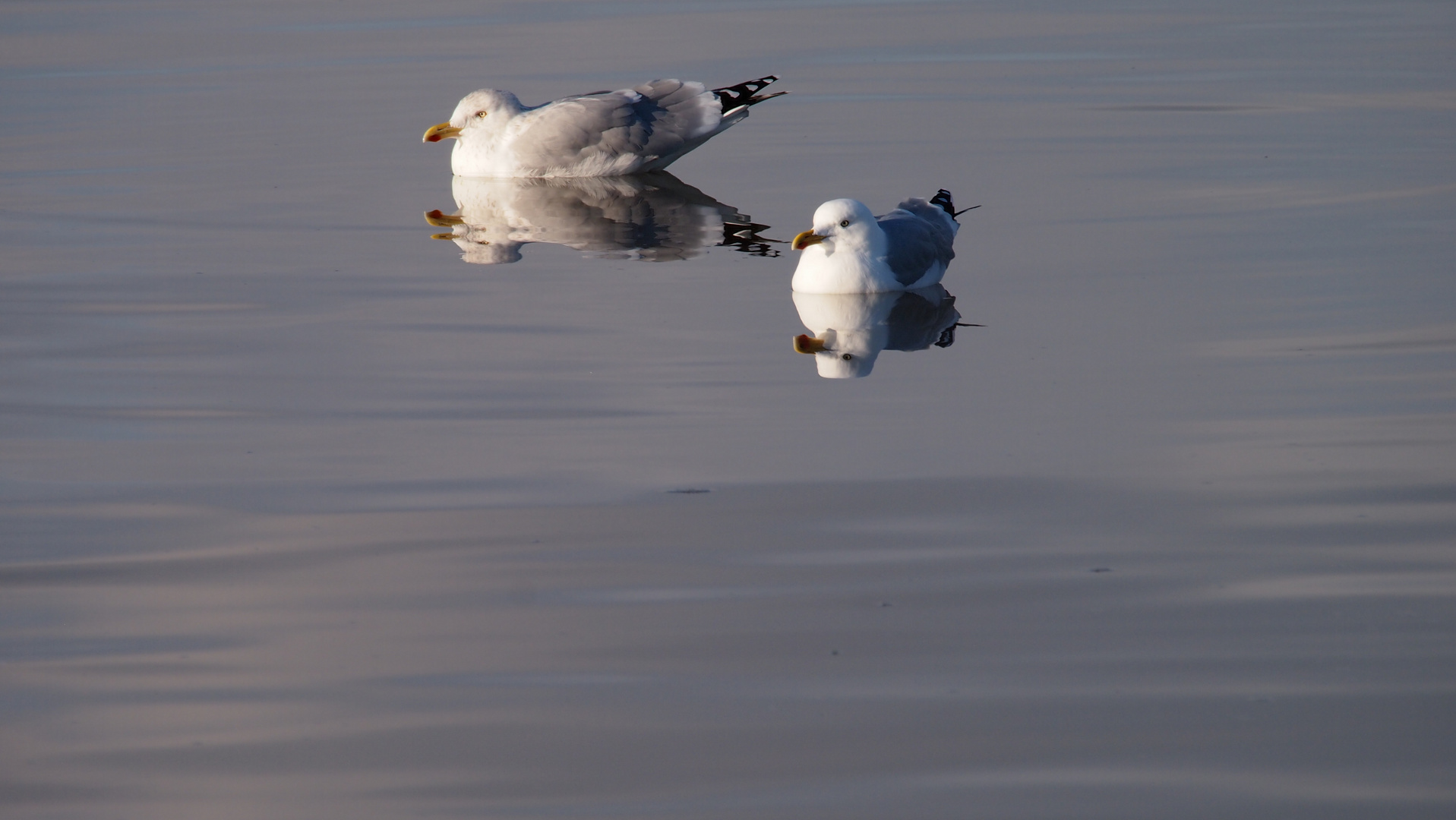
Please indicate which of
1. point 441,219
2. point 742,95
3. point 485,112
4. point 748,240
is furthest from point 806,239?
point 485,112

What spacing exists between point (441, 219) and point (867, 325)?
4169 millimetres

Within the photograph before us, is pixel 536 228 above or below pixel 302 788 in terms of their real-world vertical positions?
above

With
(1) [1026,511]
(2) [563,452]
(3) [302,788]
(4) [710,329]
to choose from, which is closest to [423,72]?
(4) [710,329]

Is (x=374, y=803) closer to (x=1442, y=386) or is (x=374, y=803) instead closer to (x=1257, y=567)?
(x=1257, y=567)

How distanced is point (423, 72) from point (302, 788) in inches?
577

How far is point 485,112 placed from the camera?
13695mm

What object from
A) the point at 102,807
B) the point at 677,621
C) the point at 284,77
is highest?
the point at 284,77

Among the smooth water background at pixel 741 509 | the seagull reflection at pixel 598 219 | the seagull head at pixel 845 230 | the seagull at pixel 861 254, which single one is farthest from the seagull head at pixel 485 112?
the seagull head at pixel 845 230

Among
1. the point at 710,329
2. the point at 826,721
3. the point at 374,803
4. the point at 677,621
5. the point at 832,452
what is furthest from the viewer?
the point at 710,329

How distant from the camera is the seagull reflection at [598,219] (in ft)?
34.1

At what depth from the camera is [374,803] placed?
4184 mm

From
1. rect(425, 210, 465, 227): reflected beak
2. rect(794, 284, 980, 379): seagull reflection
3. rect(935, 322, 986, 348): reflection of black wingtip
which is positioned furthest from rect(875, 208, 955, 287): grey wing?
rect(425, 210, 465, 227): reflected beak

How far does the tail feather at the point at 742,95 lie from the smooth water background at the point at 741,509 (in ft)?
5.39

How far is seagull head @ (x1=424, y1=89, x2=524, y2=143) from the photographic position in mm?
13656
